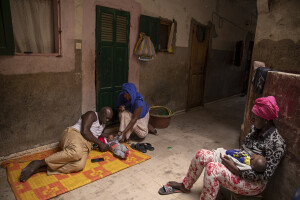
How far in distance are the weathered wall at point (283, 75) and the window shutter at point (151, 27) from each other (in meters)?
2.18

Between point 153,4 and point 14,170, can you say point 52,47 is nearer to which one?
point 14,170

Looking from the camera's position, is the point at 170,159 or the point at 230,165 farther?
the point at 170,159

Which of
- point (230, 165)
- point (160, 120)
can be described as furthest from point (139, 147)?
point (230, 165)

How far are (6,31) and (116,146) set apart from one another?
2326 mm

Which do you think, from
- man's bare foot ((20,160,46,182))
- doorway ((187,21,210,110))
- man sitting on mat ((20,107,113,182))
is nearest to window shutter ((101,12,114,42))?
man sitting on mat ((20,107,113,182))

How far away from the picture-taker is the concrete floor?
9.04 ft

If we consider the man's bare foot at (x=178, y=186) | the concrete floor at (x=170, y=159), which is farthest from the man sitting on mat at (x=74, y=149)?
the man's bare foot at (x=178, y=186)

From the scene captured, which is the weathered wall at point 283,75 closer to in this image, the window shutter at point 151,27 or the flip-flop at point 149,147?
the flip-flop at point 149,147

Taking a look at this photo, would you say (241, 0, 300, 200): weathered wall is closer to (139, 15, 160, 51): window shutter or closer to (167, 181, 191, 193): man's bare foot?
(167, 181, 191, 193): man's bare foot

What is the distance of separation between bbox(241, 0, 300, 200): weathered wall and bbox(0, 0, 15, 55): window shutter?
350 centimetres

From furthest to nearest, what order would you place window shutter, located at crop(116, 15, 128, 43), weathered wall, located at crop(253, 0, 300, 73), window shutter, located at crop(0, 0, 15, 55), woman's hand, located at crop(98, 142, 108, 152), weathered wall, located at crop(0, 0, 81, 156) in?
window shutter, located at crop(116, 15, 128, 43) → weathered wall, located at crop(253, 0, 300, 73) → woman's hand, located at crop(98, 142, 108, 152) → weathered wall, located at crop(0, 0, 81, 156) → window shutter, located at crop(0, 0, 15, 55)

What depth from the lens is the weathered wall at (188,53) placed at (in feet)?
17.6

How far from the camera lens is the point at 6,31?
2996 mm

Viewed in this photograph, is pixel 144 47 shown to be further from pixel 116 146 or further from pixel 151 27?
pixel 116 146
